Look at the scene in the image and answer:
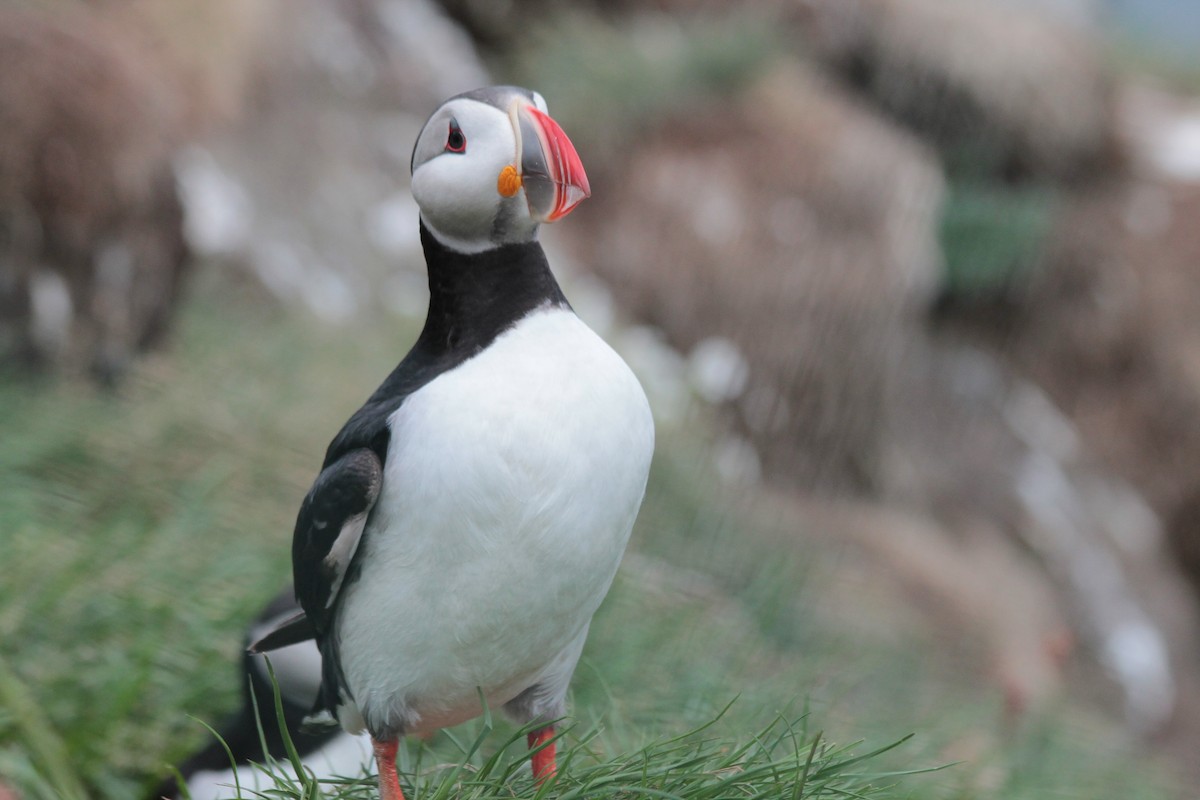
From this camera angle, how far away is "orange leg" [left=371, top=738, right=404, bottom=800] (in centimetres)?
171

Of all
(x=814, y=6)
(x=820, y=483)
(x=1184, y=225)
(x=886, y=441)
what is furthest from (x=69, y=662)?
(x=1184, y=225)

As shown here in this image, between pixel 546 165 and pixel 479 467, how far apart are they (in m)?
0.42

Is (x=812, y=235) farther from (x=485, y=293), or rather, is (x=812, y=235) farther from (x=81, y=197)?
(x=485, y=293)

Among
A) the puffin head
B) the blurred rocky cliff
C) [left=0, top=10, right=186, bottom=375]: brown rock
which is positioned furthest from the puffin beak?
[left=0, top=10, right=186, bottom=375]: brown rock

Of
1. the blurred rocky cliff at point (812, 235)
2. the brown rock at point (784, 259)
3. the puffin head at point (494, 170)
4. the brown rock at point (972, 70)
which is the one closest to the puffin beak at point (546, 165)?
the puffin head at point (494, 170)

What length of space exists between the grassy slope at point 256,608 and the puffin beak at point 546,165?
87cm

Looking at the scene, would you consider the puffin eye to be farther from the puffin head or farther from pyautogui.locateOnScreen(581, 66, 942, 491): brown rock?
pyautogui.locateOnScreen(581, 66, 942, 491): brown rock

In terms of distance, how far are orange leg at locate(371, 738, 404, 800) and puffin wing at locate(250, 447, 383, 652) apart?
0.21 meters

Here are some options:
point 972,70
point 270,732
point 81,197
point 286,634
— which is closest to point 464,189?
point 286,634

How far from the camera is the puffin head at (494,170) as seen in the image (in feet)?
5.14

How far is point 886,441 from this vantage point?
24.7 ft

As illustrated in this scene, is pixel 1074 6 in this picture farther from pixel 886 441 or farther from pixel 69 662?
pixel 69 662

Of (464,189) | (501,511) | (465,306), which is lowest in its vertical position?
(501,511)

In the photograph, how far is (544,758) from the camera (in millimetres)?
1828
